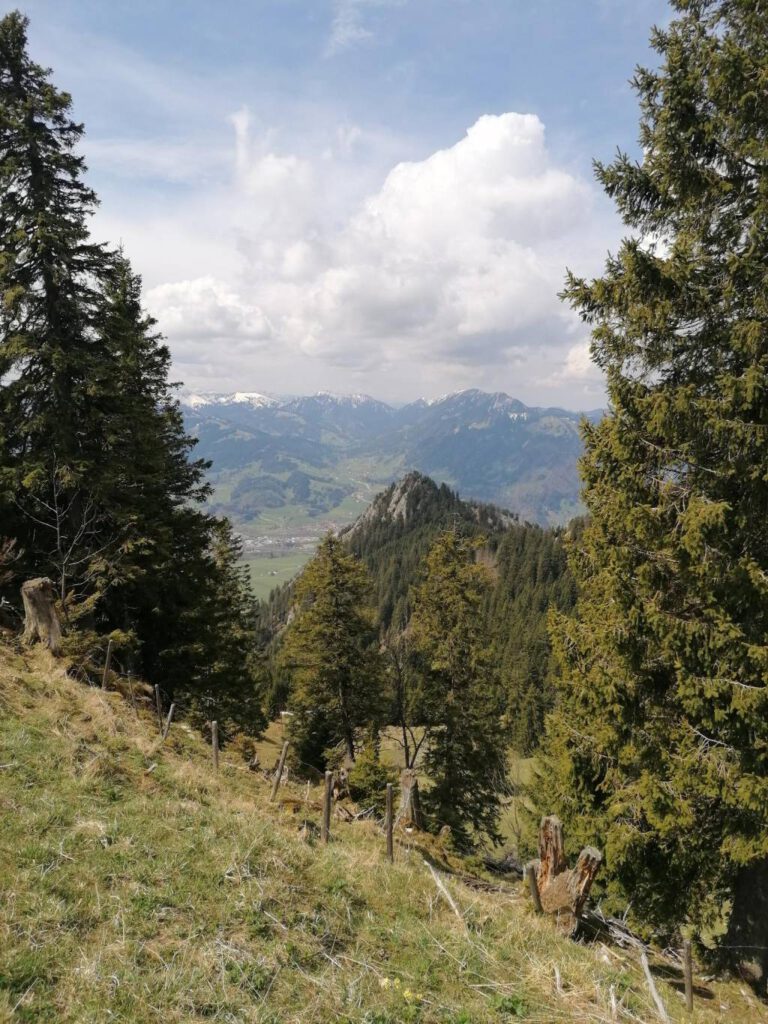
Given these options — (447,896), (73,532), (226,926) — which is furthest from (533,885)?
(73,532)

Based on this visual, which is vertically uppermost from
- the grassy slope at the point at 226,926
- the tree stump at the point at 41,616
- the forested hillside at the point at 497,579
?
the tree stump at the point at 41,616

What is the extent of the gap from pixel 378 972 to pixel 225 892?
1.93m

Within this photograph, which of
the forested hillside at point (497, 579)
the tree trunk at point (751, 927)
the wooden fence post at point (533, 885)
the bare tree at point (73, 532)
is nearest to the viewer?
the wooden fence post at point (533, 885)

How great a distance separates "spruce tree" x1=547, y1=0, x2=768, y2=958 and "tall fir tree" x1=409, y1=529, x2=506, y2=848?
11015mm

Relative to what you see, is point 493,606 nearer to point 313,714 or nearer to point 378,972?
point 313,714

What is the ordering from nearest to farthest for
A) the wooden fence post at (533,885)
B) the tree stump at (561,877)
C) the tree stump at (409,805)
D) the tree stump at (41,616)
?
1. the wooden fence post at (533,885)
2. the tree stump at (561,877)
3. the tree stump at (41,616)
4. the tree stump at (409,805)

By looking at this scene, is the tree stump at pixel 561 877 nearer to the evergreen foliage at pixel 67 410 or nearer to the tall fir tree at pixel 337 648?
the evergreen foliage at pixel 67 410

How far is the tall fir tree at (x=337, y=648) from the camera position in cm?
2364

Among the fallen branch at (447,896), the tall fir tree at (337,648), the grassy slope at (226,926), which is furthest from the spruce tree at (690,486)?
the tall fir tree at (337,648)

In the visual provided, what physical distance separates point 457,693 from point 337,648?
5801 mm

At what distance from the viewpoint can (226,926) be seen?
5.81 metres

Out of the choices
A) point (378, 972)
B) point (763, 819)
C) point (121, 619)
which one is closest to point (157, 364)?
point (121, 619)

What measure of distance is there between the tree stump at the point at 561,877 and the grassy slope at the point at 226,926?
0.47 meters

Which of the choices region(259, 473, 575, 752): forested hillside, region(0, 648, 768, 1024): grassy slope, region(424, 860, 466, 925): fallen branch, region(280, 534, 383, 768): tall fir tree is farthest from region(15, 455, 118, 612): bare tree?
region(424, 860, 466, 925): fallen branch
